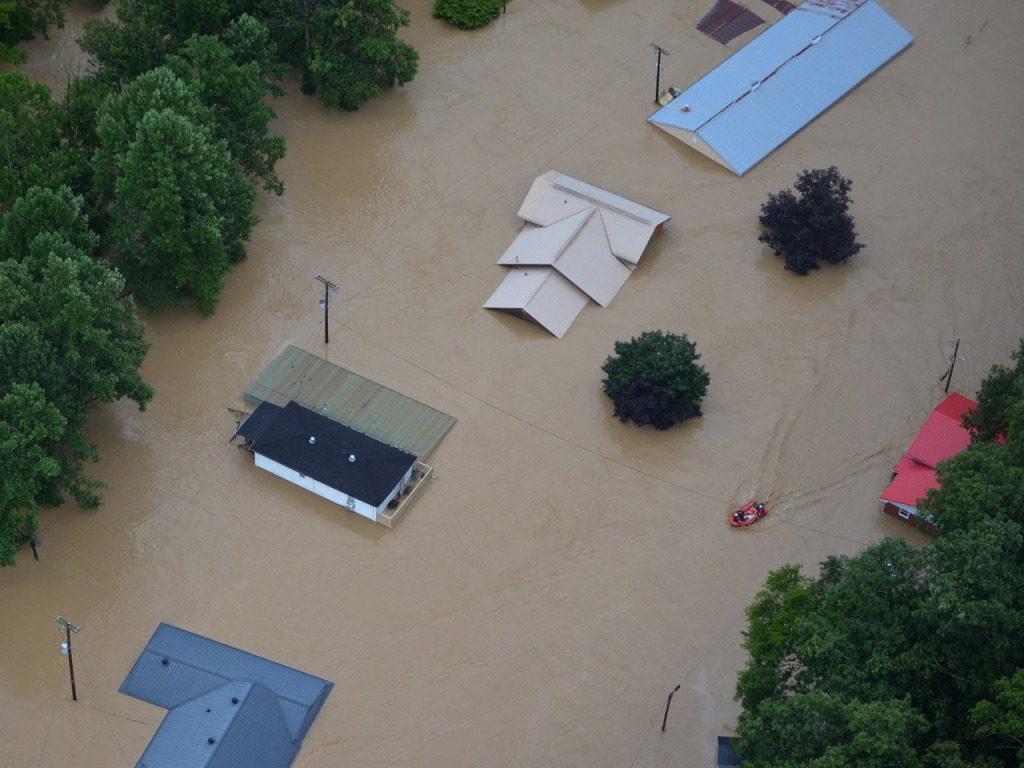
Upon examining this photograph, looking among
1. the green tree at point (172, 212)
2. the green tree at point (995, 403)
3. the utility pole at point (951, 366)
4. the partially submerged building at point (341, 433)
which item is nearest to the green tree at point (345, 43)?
the green tree at point (172, 212)

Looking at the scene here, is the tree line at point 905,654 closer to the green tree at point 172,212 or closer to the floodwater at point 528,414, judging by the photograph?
the floodwater at point 528,414

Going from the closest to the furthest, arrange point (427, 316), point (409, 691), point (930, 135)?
point (409, 691), point (427, 316), point (930, 135)

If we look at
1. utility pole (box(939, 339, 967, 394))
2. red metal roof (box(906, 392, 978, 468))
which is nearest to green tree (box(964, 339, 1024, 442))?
red metal roof (box(906, 392, 978, 468))

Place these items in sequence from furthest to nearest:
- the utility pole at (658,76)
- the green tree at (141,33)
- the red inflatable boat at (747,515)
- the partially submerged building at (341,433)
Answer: the utility pole at (658,76) < the green tree at (141,33) < the red inflatable boat at (747,515) < the partially submerged building at (341,433)

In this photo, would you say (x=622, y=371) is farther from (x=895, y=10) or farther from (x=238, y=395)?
(x=895, y=10)

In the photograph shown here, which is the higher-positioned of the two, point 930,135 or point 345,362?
point 930,135

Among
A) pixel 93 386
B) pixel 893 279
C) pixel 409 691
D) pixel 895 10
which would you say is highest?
pixel 895 10

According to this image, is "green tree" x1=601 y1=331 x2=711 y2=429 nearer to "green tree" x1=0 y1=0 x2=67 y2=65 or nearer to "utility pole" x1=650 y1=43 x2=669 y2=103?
"utility pole" x1=650 y1=43 x2=669 y2=103

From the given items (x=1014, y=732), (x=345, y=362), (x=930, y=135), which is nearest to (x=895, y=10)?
(x=930, y=135)
